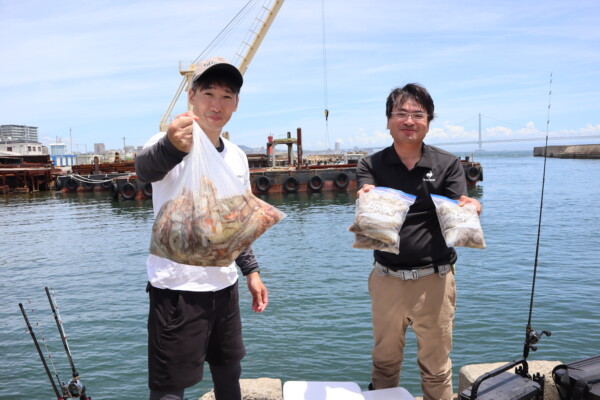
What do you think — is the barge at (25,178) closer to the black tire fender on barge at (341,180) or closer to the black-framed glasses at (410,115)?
the black tire fender on barge at (341,180)

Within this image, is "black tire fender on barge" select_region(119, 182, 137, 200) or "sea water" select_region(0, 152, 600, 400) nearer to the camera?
"sea water" select_region(0, 152, 600, 400)

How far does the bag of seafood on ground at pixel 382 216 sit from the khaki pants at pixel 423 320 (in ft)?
1.26

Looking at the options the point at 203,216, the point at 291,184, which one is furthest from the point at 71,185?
the point at 203,216

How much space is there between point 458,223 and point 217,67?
60.8 inches

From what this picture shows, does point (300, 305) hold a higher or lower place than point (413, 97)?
lower

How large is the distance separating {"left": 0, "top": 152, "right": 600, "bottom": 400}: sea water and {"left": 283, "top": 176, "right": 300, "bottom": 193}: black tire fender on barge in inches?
575

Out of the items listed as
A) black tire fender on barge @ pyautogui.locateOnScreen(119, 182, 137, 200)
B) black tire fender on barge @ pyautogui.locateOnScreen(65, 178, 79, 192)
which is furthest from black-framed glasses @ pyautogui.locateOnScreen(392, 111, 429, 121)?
black tire fender on barge @ pyautogui.locateOnScreen(65, 178, 79, 192)

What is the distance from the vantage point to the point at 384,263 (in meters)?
2.99

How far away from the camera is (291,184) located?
3262cm

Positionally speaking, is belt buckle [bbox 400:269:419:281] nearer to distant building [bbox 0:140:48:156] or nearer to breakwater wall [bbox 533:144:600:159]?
distant building [bbox 0:140:48:156]

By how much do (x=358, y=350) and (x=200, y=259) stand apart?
4.65 metres

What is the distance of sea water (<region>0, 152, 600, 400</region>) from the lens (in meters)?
6.01

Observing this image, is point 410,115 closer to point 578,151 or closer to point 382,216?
point 382,216

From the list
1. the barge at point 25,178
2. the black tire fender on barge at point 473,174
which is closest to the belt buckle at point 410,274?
the black tire fender on barge at point 473,174
